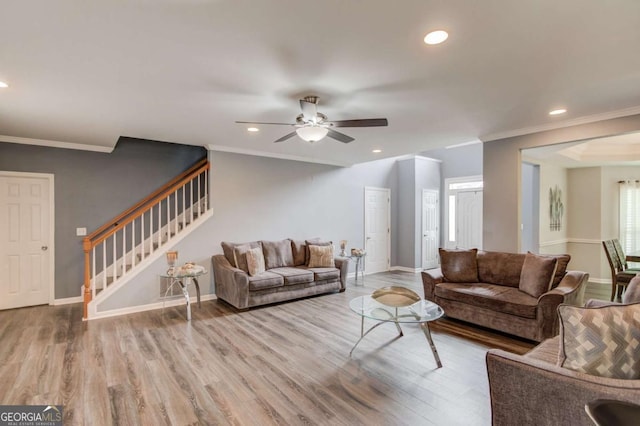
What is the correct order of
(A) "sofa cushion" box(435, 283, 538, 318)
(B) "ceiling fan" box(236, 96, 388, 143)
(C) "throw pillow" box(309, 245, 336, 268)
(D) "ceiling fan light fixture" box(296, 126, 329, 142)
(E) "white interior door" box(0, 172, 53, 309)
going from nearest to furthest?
(B) "ceiling fan" box(236, 96, 388, 143)
(D) "ceiling fan light fixture" box(296, 126, 329, 142)
(A) "sofa cushion" box(435, 283, 538, 318)
(E) "white interior door" box(0, 172, 53, 309)
(C) "throw pillow" box(309, 245, 336, 268)

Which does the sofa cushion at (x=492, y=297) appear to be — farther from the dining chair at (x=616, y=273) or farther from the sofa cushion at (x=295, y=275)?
the dining chair at (x=616, y=273)

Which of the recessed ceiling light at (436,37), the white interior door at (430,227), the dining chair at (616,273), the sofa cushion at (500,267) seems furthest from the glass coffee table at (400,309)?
the white interior door at (430,227)

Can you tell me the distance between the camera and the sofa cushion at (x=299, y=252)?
5906mm

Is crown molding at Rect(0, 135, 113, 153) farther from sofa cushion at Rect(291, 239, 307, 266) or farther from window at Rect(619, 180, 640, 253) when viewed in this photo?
window at Rect(619, 180, 640, 253)

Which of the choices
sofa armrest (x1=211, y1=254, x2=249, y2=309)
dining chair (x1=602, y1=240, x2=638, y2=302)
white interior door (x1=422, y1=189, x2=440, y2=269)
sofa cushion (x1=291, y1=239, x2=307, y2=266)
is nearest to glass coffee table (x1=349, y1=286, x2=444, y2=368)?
sofa armrest (x1=211, y1=254, x2=249, y2=309)

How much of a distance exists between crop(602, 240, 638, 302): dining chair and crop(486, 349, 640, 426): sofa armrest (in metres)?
4.60

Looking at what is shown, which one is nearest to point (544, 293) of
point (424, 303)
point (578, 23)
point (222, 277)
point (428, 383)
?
point (424, 303)

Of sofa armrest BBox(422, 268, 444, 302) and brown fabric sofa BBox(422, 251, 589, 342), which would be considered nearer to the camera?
brown fabric sofa BBox(422, 251, 589, 342)

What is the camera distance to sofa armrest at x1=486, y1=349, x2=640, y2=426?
4.60 feet

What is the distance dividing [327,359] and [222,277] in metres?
2.55

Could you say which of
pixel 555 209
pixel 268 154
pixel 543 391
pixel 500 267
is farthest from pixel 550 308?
pixel 268 154

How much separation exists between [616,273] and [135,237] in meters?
7.81

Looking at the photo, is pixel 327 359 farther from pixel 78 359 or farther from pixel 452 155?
pixel 452 155

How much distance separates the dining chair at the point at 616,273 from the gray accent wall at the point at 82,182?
756 centimetres
